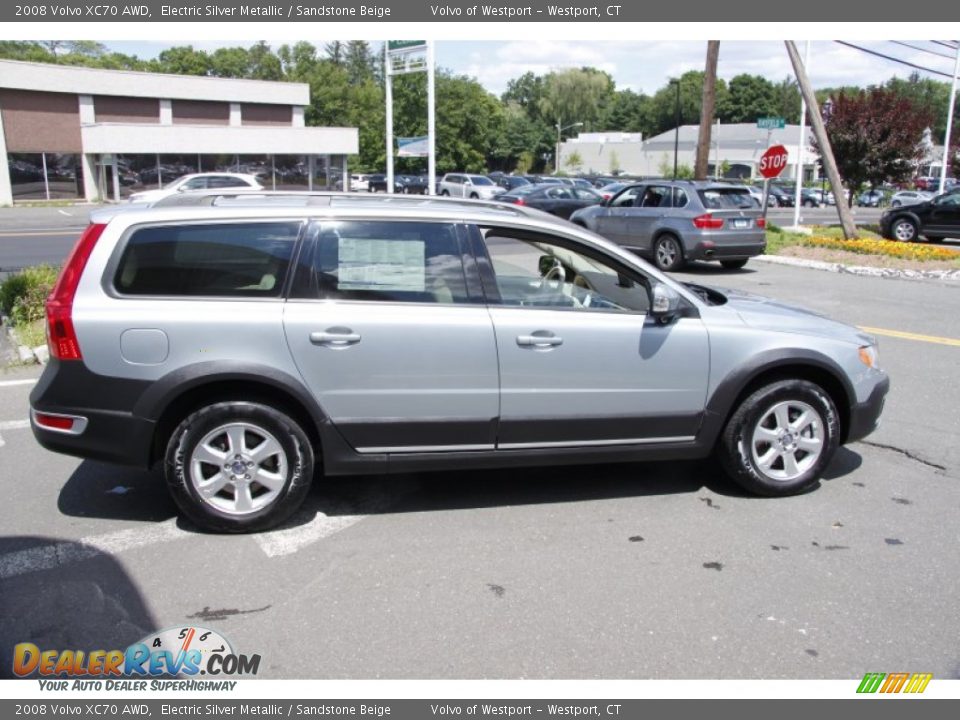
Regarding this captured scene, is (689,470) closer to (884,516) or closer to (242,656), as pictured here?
(884,516)

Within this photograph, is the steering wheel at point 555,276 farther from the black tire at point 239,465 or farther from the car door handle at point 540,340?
the black tire at point 239,465

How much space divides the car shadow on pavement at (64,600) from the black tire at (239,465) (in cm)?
50

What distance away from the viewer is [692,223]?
14656 mm

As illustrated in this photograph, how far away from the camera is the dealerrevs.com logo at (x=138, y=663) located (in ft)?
10.4

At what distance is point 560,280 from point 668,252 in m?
10.9

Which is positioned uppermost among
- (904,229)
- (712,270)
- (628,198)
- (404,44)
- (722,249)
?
(404,44)

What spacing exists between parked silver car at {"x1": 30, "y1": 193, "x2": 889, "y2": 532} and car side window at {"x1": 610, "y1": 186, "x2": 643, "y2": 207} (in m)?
11.7

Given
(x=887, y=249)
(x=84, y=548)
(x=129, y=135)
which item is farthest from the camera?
(x=129, y=135)

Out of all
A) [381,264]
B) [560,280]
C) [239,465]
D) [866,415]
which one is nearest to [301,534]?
[239,465]

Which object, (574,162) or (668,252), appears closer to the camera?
(668,252)

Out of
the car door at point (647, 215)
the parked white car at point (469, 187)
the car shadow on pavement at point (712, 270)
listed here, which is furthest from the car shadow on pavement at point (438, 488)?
the parked white car at point (469, 187)

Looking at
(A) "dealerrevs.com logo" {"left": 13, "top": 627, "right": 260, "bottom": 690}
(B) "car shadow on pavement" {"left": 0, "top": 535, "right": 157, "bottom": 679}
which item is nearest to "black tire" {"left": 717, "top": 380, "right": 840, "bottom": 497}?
(A) "dealerrevs.com logo" {"left": 13, "top": 627, "right": 260, "bottom": 690}

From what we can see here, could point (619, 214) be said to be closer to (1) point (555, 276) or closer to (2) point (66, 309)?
(1) point (555, 276)

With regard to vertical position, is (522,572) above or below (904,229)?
below
